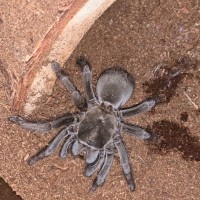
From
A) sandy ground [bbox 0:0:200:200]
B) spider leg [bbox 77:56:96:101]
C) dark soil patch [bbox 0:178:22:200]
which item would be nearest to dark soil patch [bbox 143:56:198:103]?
sandy ground [bbox 0:0:200:200]

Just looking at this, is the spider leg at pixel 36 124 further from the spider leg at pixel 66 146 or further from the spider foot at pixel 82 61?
the spider foot at pixel 82 61

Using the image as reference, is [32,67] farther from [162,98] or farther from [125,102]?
[162,98]

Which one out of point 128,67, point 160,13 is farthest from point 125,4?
point 128,67

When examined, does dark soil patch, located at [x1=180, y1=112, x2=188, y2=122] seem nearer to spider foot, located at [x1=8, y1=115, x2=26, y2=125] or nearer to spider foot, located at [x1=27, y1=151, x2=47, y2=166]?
spider foot, located at [x1=27, y1=151, x2=47, y2=166]

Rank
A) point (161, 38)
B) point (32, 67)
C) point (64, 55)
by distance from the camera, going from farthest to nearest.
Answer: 1. point (161, 38)
2. point (64, 55)
3. point (32, 67)

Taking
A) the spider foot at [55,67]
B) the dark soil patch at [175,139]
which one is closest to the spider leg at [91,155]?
the dark soil patch at [175,139]

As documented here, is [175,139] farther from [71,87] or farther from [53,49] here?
[53,49]
